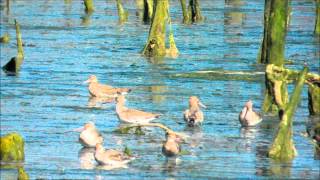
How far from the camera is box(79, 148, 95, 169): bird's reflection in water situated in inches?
511

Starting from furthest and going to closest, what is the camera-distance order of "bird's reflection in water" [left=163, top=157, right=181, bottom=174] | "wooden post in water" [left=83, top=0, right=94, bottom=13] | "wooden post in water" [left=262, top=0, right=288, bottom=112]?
"wooden post in water" [left=83, top=0, right=94, bottom=13], "wooden post in water" [left=262, top=0, right=288, bottom=112], "bird's reflection in water" [left=163, top=157, right=181, bottom=174]

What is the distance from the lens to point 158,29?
80.6 ft

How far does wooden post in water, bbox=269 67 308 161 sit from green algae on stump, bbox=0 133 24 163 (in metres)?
2.84

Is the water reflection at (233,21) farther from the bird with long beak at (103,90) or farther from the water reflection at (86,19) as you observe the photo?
the bird with long beak at (103,90)

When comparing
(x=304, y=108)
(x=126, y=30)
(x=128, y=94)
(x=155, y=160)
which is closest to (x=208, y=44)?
(x=126, y=30)

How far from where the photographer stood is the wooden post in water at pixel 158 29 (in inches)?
963

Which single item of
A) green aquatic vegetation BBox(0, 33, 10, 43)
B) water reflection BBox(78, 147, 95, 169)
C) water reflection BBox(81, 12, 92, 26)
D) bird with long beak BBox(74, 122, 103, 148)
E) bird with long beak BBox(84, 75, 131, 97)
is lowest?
water reflection BBox(81, 12, 92, 26)

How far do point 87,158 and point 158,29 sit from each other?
11309mm

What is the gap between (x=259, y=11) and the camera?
39219 millimetres

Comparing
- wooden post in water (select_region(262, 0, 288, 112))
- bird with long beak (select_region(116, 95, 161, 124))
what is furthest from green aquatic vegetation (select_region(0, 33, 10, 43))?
bird with long beak (select_region(116, 95, 161, 124))

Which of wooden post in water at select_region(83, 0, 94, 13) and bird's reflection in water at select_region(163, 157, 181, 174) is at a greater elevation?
bird's reflection in water at select_region(163, 157, 181, 174)

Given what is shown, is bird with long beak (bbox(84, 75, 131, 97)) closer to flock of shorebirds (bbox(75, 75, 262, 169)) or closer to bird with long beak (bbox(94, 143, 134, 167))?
flock of shorebirds (bbox(75, 75, 262, 169))

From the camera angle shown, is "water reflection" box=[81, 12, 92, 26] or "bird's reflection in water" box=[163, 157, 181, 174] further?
"water reflection" box=[81, 12, 92, 26]

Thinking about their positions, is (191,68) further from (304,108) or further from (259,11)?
(259,11)
